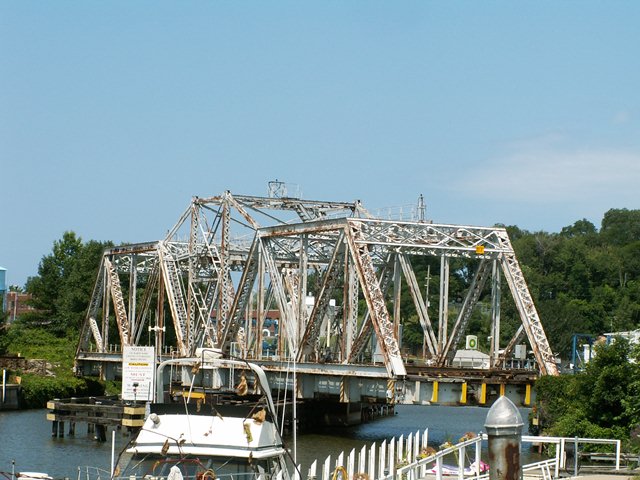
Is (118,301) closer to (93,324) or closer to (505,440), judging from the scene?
(93,324)

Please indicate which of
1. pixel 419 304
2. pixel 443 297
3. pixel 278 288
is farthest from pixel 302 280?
pixel 443 297

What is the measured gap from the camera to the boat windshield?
20500 mm

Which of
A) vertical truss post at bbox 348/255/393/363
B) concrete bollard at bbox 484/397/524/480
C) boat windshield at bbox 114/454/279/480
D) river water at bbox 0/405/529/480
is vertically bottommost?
river water at bbox 0/405/529/480

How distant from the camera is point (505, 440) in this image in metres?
18.0

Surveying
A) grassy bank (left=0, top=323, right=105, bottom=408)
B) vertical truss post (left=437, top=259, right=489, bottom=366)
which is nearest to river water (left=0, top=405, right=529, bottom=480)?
grassy bank (left=0, top=323, right=105, bottom=408)

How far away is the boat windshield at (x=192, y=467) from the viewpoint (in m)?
20.5

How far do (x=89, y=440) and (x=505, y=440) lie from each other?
153 feet

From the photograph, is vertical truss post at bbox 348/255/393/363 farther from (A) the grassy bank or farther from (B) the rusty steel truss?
(A) the grassy bank

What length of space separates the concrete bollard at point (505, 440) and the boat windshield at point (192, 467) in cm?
469

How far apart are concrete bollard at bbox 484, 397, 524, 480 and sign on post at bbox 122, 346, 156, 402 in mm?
45086

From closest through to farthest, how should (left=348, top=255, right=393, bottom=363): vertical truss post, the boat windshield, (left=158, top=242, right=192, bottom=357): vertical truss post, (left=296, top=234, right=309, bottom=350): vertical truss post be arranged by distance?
the boat windshield < (left=348, top=255, right=393, bottom=363): vertical truss post < (left=296, top=234, right=309, bottom=350): vertical truss post < (left=158, top=242, right=192, bottom=357): vertical truss post

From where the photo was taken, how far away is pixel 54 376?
90500 millimetres

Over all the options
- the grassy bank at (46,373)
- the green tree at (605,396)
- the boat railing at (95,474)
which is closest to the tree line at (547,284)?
the grassy bank at (46,373)

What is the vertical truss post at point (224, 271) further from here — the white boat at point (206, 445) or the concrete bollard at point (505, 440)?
the concrete bollard at point (505, 440)
